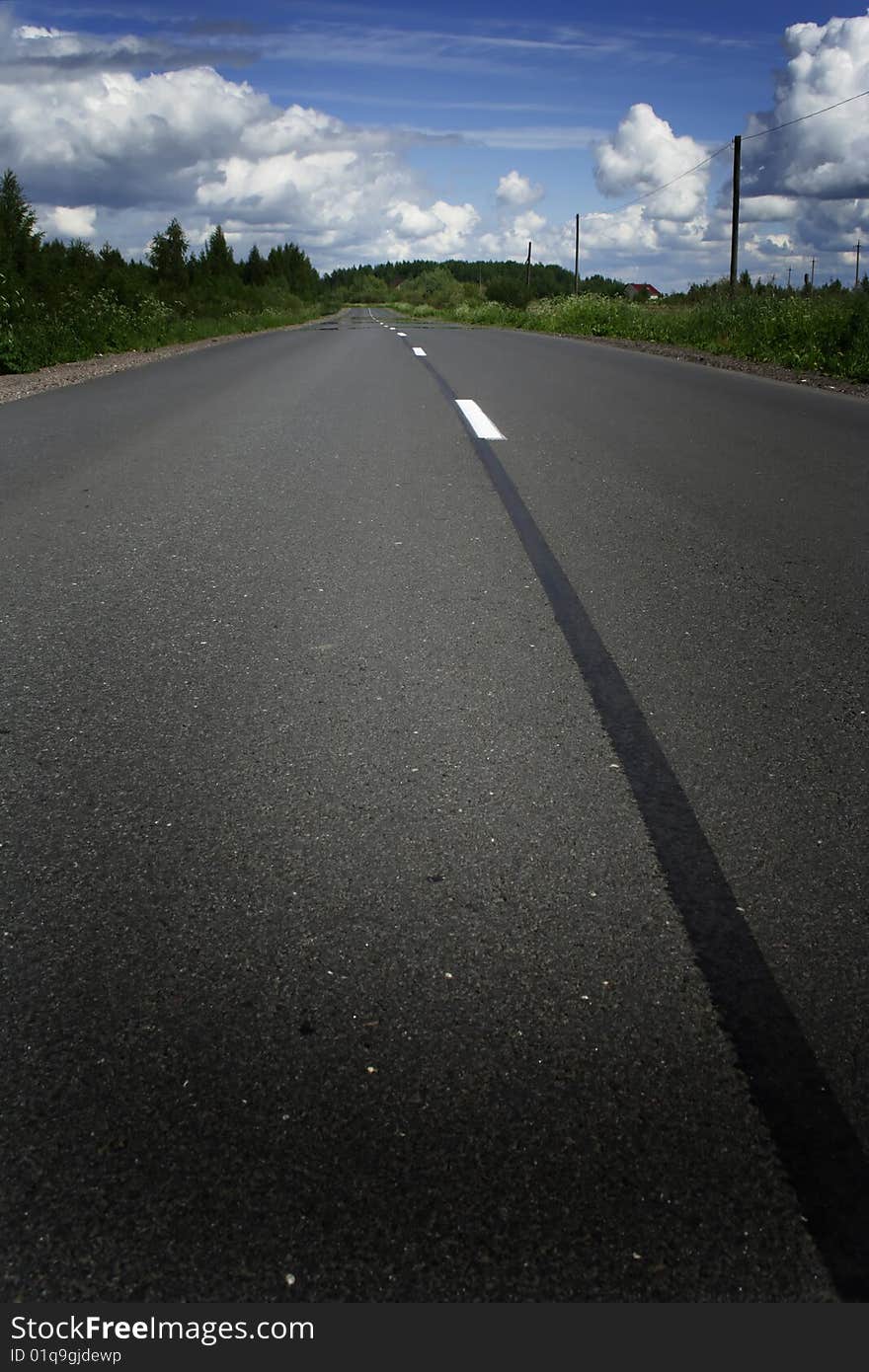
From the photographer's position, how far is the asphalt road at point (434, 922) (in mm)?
1647

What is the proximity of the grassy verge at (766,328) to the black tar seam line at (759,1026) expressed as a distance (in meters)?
15.7

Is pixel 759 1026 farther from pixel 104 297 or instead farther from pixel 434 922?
pixel 104 297

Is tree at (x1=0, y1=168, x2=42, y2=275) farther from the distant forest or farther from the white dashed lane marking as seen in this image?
the white dashed lane marking

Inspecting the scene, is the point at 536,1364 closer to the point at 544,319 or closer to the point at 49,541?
the point at 49,541

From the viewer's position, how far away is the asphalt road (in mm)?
1647

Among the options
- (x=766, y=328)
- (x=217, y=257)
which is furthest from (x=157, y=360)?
(x=217, y=257)

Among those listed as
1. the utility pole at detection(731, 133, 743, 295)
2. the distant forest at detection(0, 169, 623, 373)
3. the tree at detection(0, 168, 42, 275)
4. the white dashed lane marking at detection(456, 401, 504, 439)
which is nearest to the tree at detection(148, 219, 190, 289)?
the distant forest at detection(0, 169, 623, 373)

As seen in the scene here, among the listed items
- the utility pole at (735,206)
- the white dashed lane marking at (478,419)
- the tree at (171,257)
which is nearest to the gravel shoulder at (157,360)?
the white dashed lane marking at (478,419)

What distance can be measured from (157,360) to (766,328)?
12.6 meters

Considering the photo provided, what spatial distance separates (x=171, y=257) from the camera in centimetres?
5059

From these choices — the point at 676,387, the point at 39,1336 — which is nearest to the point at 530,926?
the point at 39,1336

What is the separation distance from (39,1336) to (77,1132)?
1.16 ft

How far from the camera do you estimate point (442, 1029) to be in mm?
2068

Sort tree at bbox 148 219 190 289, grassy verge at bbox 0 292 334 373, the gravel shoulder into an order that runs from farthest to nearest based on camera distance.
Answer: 1. tree at bbox 148 219 190 289
2. grassy verge at bbox 0 292 334 373
3. the gravel shoulder
